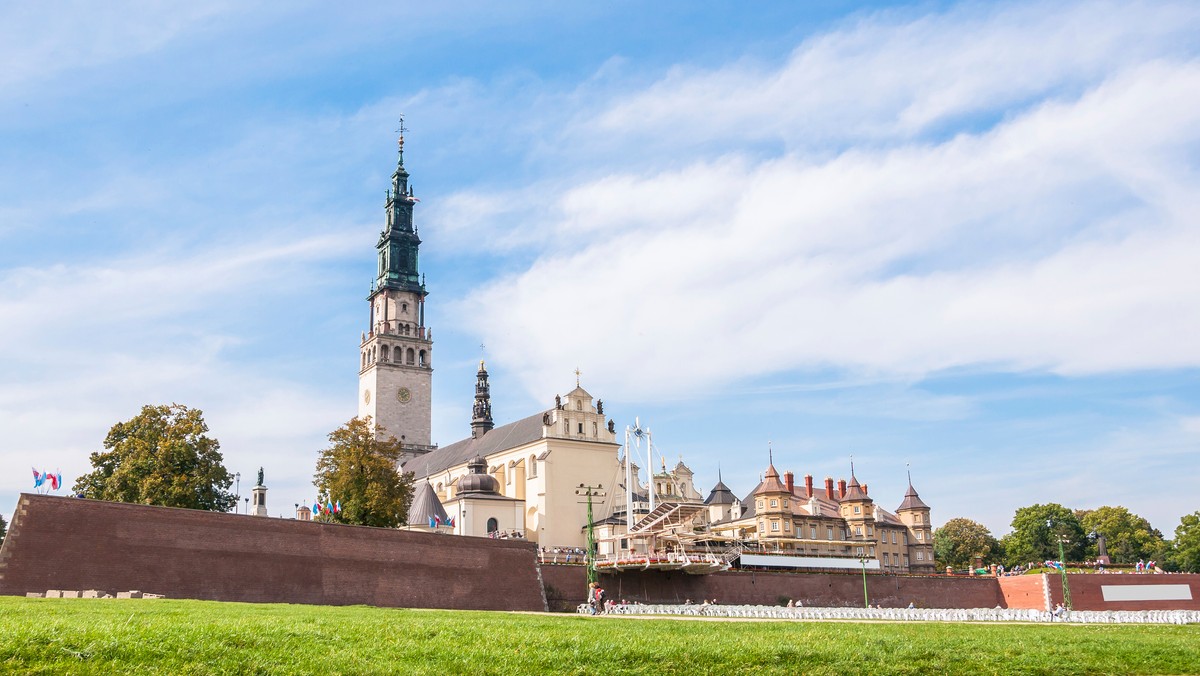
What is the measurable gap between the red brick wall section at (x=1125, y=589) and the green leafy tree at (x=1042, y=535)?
23074 mm

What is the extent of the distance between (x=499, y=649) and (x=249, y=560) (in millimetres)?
27192

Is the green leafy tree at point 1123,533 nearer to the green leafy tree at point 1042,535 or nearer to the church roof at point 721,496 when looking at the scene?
the green leafy tree at point 1042,535

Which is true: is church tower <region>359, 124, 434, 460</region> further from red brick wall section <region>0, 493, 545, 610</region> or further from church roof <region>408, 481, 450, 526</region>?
red brick wall section <region>0, 493, 545, 610</region>

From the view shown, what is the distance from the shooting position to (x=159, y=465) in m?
49.6

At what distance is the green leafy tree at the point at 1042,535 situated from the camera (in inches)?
3681

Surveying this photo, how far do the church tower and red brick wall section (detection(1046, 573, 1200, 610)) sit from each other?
2331 inches

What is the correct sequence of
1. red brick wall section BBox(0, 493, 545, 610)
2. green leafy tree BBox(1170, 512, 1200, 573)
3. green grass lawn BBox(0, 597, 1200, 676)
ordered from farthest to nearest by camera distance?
green leafy tree BBox(1170, 512, 1200, 573) < red brick wall section BBox(0, 493, 545, 610) < green grass lawn BBox(0, 597, 1200, 676)

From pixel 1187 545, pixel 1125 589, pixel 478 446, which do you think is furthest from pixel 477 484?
pixel 1187 545

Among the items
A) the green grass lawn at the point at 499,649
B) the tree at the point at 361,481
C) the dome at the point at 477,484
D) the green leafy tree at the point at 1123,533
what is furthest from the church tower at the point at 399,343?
the green grass lawn at the point at 499,649

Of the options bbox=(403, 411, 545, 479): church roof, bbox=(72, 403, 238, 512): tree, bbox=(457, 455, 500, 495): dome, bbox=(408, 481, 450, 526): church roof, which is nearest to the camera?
bbox=(72, 403, 238, 512): tree

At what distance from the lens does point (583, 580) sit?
51969 mm

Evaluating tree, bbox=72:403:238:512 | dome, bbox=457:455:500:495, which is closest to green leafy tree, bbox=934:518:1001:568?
dome, bbox=457:455:500:495

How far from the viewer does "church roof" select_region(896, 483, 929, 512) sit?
86312 millimetres

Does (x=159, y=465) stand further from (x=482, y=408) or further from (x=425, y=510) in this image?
(x=482, y=408)
